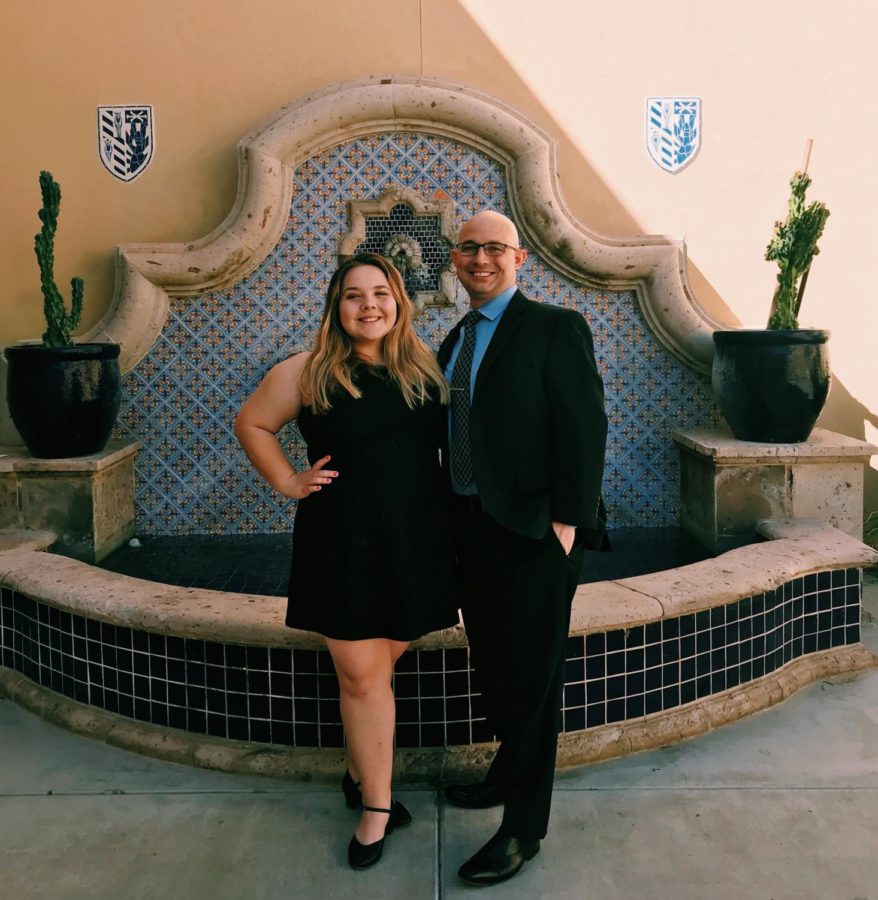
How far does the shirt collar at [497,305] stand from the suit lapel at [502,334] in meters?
0.03

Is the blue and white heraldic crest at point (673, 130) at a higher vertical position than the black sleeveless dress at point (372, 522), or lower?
higher

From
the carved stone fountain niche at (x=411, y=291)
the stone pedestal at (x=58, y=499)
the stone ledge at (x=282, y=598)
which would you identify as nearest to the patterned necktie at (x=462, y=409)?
the stone ledge at (x=282, y=598)

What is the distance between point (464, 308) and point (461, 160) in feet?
2.60

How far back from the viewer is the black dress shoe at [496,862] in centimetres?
256

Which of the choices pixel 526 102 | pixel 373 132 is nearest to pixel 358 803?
pixel 373 132

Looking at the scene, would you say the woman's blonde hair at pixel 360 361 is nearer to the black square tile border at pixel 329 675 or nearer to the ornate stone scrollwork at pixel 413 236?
the black square tile border at pixel 329 675

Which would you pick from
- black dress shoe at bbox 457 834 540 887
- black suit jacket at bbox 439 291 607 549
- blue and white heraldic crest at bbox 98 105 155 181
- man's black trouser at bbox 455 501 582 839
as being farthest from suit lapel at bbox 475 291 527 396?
blue and white heraldic crest at bbox 98 105 155 181

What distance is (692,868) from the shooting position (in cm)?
261

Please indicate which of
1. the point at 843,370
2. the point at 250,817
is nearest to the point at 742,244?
the point at 843,370

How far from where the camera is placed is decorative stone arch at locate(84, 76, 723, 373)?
5258 millimetres

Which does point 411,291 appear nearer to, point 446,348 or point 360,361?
point 446,348

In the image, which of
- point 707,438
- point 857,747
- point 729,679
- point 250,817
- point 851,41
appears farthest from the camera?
point 851,41

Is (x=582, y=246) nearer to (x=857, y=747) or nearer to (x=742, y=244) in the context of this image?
(x=742, y=244)

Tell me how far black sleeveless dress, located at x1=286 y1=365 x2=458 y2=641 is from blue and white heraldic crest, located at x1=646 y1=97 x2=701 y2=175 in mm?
3360
